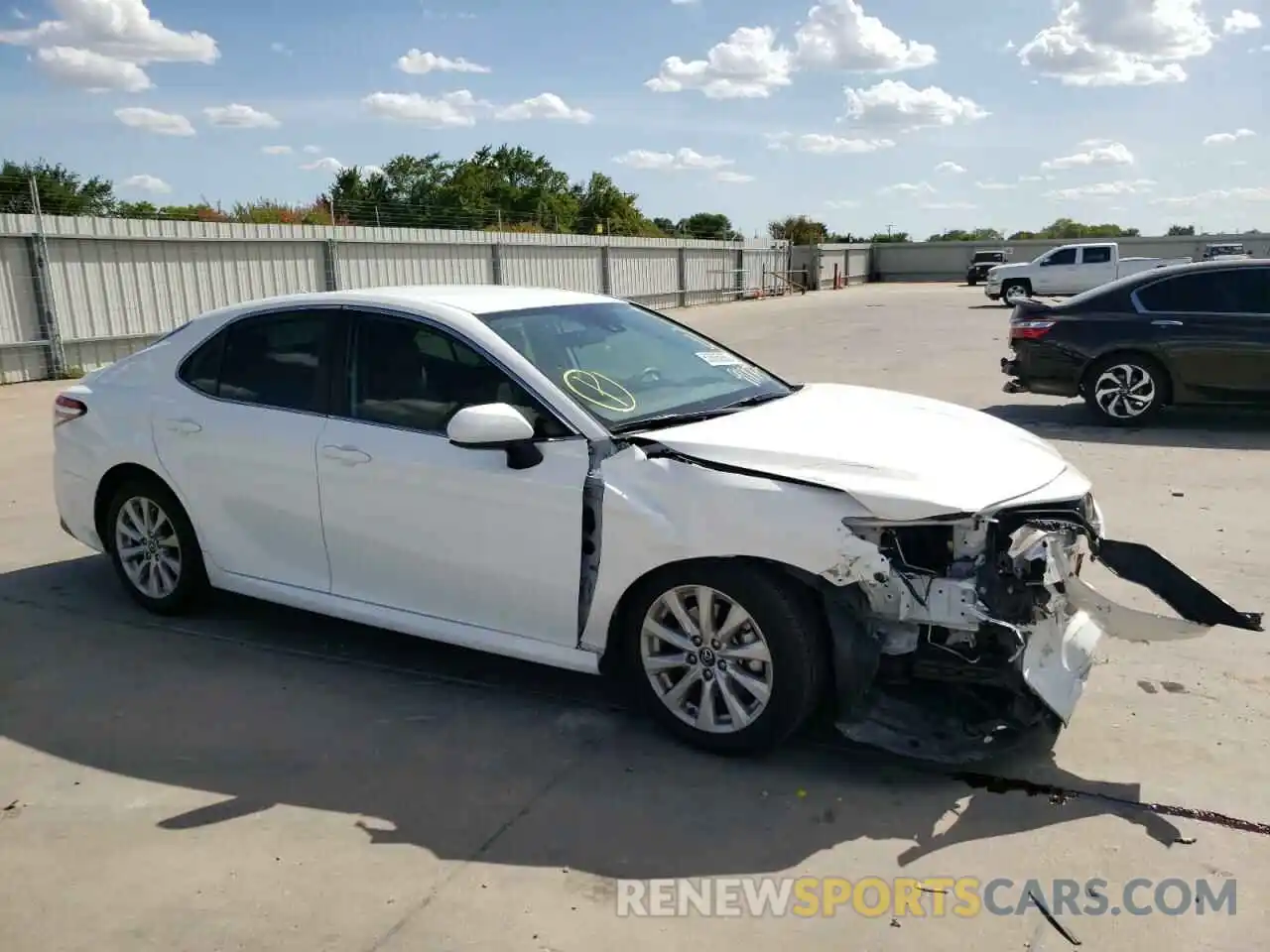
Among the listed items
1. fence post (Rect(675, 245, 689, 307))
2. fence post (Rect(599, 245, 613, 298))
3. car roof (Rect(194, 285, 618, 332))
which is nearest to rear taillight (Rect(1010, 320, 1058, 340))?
car roof (Rect(194, 285, 618, 332))

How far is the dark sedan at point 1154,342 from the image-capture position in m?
9.30

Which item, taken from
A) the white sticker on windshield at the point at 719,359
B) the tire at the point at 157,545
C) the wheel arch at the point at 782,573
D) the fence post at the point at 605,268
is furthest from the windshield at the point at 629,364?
the fence post at the point at 605,268

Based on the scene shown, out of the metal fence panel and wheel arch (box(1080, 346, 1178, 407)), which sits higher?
the metal fence panel

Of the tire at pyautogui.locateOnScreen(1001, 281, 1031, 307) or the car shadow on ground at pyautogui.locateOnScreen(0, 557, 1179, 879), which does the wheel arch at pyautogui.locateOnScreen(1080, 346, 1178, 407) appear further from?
the tire at pyautogui.locateOnScreen(1001, 281, 1031, 307)

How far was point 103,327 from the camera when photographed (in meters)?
16.0

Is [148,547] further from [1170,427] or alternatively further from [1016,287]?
[1016,287]

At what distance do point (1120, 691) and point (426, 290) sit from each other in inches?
133

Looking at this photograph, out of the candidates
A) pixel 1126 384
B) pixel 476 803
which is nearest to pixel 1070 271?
pixel 1126 384

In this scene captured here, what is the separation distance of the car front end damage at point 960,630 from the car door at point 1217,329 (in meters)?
6.64

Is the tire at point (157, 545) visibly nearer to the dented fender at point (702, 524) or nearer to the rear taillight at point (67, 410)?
the rear taillight at point (67, 410)

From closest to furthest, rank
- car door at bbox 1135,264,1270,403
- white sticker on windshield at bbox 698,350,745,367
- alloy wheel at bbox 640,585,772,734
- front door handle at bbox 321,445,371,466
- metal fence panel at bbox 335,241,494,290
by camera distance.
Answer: alloy wheel at bbox 640,585,772,734
front door handle at bbox 321,445,371,466
white sticker on windshield at bbox 698,350,745,367
car door at bbox 1135,264,1270,403
metal fence panel at bbox 335,241,494,290

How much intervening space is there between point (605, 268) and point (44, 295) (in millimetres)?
17446

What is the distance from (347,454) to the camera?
4293 mm

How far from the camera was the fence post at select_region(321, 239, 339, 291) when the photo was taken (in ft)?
65.5
